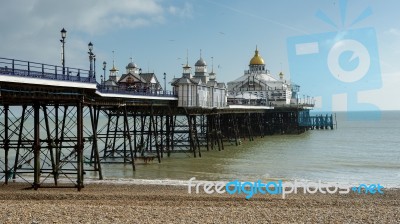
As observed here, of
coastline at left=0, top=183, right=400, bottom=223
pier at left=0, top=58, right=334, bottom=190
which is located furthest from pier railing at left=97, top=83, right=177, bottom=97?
coastline at left=0, top=183, right=400, bottom=223

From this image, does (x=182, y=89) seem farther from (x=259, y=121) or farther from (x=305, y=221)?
(x=259, y=121)

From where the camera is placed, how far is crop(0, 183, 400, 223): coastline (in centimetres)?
1393

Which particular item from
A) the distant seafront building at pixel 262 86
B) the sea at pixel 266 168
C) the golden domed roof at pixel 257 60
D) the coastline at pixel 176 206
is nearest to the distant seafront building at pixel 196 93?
the sea at pixel 266 168

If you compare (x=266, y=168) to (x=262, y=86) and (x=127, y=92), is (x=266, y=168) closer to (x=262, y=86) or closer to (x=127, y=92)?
(x=127, y=92)

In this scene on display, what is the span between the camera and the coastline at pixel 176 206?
1393 centimetres

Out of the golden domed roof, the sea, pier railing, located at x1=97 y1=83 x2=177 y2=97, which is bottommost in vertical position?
the sea

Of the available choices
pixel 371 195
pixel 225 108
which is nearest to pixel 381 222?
pixel 371 195

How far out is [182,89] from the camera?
123ft

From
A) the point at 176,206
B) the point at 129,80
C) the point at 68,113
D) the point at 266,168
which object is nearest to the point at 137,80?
the point at 129,80

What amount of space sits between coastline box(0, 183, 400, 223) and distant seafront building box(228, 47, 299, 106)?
183ft

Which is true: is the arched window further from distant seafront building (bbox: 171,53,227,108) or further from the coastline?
the coastline

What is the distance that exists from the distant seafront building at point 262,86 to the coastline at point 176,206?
2200 inches

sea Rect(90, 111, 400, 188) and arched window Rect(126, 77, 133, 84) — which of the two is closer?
sea Rect(90, 111, 400, 188)

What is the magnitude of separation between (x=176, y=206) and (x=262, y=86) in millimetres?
74186
